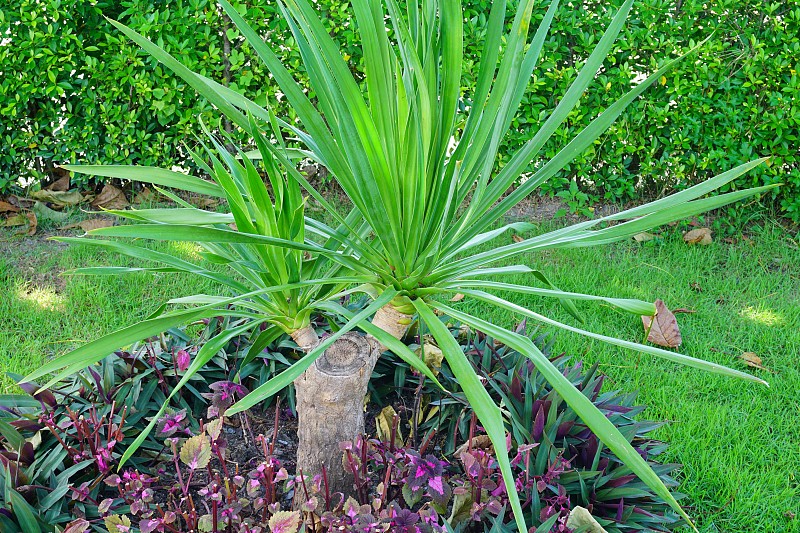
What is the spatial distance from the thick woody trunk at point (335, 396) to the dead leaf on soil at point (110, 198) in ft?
9.35

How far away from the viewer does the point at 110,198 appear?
4.38m

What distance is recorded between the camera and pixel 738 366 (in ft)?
10.6

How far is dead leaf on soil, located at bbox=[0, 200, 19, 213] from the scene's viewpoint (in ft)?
13.9

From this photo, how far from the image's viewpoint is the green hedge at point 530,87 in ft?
13.2

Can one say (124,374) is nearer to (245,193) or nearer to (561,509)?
(245,193)

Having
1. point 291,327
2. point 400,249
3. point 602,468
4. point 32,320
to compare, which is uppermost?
point 400,249

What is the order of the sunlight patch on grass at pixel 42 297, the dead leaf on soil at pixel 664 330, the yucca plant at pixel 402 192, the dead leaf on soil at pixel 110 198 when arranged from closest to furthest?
the yucca plant at pixel 402 192 < the dead leaf on soil at pixel 664 330 < the sunlight patch on grass at pixel 42 297 < the dead leaf on soil at pixel 110 198

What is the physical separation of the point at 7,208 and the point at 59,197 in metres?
0.28

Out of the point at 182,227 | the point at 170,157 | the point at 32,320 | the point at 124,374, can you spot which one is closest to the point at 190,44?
the point at 170,157

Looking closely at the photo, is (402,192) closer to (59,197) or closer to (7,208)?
(59,197)

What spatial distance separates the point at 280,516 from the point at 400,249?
0.64 metres

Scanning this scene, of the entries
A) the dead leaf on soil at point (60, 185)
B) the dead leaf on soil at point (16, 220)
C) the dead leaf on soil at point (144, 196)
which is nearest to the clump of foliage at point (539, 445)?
the dead leaf on soil at point (144, 196)

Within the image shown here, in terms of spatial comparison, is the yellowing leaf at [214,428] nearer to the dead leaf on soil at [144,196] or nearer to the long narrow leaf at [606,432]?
the long narrow leaf at [606,432]

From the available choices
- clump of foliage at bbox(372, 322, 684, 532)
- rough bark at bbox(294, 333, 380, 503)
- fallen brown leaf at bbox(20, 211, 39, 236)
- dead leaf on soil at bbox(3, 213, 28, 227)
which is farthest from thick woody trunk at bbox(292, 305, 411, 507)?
dead leaf on soil at bbox(3, 213, 28, 227)
